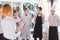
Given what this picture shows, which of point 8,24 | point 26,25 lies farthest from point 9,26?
point 26,25

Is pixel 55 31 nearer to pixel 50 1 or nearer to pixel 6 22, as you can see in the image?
pixel 50 1

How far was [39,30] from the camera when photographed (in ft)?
17.8

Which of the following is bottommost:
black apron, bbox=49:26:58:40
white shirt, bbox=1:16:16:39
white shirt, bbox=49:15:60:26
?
black apron, bbox=49:26:58:40

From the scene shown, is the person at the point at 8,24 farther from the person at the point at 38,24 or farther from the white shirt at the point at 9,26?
the person at the point at 38,24

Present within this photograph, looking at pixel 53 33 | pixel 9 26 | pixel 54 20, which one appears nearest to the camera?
pixel 9 26

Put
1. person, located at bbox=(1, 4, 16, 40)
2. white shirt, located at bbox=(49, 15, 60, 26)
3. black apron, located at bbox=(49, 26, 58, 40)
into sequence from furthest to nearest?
black apron, located at bbox=(49, 26, 58, 40), white shirt, located at bbox=(49, 15, 60, 26), person, located at bbox=(1, 4, 16, 40)

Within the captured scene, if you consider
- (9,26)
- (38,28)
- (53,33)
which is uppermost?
(9,26)

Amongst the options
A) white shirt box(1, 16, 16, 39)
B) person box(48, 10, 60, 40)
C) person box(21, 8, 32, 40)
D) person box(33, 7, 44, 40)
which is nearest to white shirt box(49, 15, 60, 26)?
person box(48, 10, 60, 40)

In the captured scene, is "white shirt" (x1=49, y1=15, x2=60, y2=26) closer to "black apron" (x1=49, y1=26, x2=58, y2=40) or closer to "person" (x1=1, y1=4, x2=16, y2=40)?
"black apron" (x1=49, y1=26, x2=58, y2=40)

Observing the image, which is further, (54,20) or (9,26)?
(54,20)

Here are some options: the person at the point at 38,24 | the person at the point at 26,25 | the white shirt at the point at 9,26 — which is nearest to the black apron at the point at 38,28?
the person at the point at 38,24

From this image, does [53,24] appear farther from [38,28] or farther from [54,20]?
[38,28]

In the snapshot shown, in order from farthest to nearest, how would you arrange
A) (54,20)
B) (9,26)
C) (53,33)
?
1. (53,33)
2. (54,20)
3. (9,26)

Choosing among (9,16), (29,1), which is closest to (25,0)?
(29,1)
